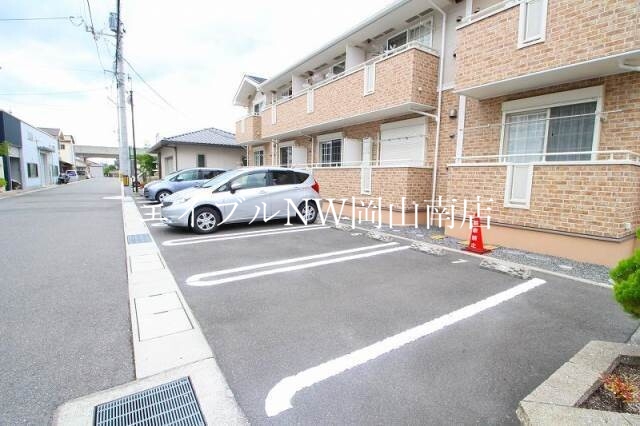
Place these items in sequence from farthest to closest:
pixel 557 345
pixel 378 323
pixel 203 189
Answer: pixel 203 189 < pixel 378 323 < pixel 557 345

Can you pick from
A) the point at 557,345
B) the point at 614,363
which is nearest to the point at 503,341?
the point at 557,345

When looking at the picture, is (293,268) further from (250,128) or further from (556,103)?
(250,128)

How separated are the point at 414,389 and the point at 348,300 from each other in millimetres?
1463

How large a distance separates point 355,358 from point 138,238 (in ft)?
18.8

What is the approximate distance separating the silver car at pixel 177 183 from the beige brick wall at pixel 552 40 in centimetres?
1009

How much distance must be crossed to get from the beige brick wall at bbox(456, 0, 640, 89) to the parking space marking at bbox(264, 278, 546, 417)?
4.11 meters

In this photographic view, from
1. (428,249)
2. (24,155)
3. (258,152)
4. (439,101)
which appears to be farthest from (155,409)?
(24,155)

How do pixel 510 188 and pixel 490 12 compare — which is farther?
pixel 490 12

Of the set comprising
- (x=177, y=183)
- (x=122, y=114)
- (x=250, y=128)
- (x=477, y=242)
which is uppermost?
(x=122, y=114)

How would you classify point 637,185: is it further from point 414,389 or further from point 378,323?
point 414,389

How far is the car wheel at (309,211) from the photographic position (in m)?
8.34

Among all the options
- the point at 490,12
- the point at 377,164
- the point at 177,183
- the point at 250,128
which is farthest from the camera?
the point at 250,128

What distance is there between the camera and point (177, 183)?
42.3 ft

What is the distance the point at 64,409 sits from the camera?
185 cm
